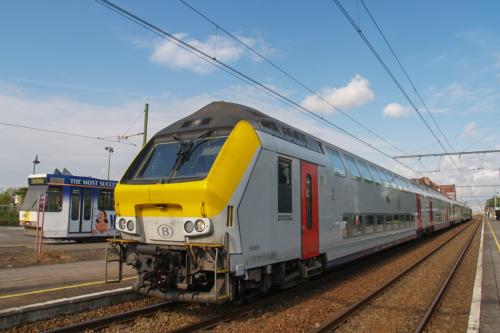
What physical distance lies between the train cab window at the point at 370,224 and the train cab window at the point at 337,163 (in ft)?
8.24

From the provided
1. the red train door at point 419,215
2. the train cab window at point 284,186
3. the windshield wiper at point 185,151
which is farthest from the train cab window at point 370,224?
the red train door at point 419,215

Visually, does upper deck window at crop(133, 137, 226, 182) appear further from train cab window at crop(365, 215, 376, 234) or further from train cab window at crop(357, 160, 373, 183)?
train cab window at crop(365, 215, 376, 234)

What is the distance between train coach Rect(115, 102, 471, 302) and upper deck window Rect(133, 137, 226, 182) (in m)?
0.02

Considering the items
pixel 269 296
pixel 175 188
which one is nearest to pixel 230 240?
pixel 175 188

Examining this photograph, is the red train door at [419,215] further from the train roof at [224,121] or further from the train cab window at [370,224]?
the train roof at [224,121]

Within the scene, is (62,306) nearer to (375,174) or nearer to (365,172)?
(365,172)

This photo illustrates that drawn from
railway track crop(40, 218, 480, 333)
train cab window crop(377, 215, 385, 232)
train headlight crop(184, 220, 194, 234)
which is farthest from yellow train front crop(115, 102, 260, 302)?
train cab window crop(377, 215, 385, 232)

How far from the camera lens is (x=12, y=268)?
10617 millimetres

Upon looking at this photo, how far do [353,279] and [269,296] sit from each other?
3462mm

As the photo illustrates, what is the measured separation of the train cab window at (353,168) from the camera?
12.0 meters

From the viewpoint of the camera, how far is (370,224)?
43.7 feet

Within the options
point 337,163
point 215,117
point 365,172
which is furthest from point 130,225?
point 365,172

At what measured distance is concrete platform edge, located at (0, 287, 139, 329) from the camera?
235 inches

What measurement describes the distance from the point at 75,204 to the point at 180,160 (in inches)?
566
